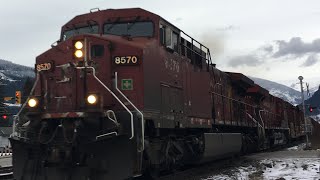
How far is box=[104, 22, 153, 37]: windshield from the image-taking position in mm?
9945

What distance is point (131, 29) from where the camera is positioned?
10.0m

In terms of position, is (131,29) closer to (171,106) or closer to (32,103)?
(171,106)

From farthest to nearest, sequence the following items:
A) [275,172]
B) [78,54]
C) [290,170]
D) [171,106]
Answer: [290,170]
[275,172]
[171,106]
[78,54]

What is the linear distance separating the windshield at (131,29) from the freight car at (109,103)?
0.08 ft

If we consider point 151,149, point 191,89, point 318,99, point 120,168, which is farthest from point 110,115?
point 318,99

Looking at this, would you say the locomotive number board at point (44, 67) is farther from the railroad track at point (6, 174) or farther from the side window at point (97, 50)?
the railroad track at point (6, 174)

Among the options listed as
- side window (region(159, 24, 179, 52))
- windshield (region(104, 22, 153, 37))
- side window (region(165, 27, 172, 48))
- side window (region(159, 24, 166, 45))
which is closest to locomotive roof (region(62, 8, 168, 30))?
windshield (region(104, 22, 153, 37))

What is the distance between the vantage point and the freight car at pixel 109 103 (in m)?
8.06

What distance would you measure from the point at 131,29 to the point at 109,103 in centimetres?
215

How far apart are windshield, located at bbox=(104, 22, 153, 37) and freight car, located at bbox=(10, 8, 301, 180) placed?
0.02 meters

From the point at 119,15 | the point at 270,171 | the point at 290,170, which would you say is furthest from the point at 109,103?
the point at 290,170

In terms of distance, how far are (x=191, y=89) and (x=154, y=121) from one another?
3.01 meters

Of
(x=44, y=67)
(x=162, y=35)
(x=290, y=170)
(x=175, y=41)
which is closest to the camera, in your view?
(x=44, y=67)

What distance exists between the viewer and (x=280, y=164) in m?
15.1
